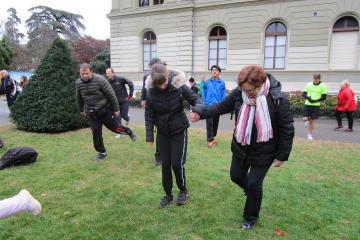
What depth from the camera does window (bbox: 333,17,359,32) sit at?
1634 cm

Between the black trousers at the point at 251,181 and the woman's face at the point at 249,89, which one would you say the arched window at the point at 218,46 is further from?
the woman's face at the point at 249,89

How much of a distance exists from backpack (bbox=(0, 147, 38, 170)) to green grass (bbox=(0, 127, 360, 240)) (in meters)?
0.15

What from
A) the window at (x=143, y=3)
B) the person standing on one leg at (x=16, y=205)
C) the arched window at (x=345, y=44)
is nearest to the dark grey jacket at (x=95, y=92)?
the person standing on one leg at (x=16, y=205)

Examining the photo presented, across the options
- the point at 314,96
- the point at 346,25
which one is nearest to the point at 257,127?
the point at 314,96

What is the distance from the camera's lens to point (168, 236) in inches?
135

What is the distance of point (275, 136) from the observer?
327 centimetres

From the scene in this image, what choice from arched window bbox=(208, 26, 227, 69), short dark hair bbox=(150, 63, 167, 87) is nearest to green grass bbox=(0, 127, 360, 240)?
short dark hair bbox=(150, 63, 167, 87)

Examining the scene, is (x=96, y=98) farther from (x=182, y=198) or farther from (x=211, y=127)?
(x=211, y=127)

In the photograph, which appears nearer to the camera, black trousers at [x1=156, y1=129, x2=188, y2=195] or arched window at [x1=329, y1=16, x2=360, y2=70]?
black trousers at [x1=156, y1=129, x2=188, y2=195]

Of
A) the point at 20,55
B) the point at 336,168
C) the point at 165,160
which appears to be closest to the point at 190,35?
the point at 336,168

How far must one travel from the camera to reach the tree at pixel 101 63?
32.3 meters

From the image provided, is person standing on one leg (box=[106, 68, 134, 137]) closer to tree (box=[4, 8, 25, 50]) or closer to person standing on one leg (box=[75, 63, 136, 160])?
person standing on one leg (box=[75, 63, 136, 160])

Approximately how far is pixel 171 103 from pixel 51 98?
6.32 m

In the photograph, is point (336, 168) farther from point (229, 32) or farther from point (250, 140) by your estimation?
point (229, 32)
